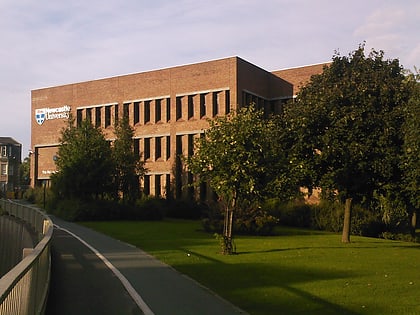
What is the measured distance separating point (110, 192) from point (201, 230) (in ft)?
47.7

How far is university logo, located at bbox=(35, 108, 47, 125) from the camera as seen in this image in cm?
7194

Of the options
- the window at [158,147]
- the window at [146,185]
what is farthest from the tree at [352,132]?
the window at [146,185]

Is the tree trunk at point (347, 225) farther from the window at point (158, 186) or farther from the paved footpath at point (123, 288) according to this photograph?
the window at point (158, 186)

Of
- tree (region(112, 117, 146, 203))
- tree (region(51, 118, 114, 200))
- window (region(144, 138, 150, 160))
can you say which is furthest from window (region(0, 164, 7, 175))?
tree (region(51, 118, 114, 200))

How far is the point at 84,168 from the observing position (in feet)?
150

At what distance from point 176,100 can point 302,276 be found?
44.9m

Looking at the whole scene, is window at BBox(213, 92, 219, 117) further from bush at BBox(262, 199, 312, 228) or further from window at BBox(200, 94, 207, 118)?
bush at BBox(262, 199, 312, 228)

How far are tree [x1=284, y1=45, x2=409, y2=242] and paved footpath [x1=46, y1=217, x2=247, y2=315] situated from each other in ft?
35.6

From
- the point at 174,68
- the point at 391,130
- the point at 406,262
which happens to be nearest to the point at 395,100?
the point at 391,130

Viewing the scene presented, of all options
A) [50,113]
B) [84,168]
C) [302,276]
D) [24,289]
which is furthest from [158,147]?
[24,289]

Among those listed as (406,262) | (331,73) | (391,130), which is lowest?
(406,262)

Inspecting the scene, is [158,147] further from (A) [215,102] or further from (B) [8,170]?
(B) [8,170]

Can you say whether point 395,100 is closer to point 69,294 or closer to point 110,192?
point 69,294

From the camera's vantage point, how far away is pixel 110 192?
4778cm
